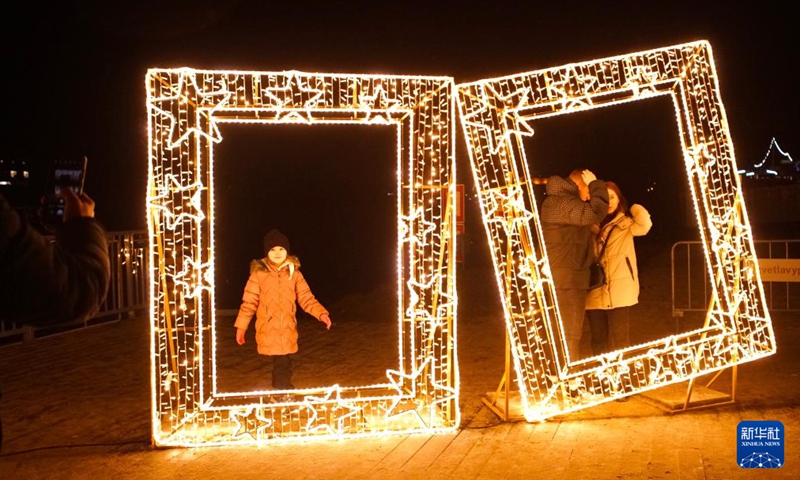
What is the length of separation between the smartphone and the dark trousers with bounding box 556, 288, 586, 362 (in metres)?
4.28

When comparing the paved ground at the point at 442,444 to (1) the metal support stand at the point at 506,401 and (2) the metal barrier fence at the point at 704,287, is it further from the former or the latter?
(2) the metal barrier fence at the point at 704,287

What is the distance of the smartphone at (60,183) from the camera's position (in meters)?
2.72

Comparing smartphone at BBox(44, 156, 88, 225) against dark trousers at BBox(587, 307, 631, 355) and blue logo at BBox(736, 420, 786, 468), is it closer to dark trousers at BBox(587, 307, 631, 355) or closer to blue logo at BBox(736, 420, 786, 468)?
blue logo at BBox(736, 420, 786, 468)

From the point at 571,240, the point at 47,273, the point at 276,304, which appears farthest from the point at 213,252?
the point at 47,273

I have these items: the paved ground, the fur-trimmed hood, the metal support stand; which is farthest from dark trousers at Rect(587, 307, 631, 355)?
the fur-trimmed hood

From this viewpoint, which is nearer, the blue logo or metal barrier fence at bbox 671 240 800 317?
the blue logo

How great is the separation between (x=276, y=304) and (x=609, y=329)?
2830 millimetres

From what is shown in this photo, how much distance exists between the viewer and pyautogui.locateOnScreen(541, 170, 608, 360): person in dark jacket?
6.20 meters

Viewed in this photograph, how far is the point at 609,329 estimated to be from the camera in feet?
21.9

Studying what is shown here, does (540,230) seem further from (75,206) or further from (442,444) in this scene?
(75,206)

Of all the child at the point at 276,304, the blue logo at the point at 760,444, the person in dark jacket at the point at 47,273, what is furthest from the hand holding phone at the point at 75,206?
the blue logo at the point at 760,444

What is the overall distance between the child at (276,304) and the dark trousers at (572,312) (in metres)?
1.93

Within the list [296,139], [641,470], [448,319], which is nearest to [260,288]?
[448,319]

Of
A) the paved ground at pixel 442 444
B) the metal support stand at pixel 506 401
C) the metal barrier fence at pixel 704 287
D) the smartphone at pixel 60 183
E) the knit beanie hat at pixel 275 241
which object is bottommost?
the paved ground at pixel 442 444
